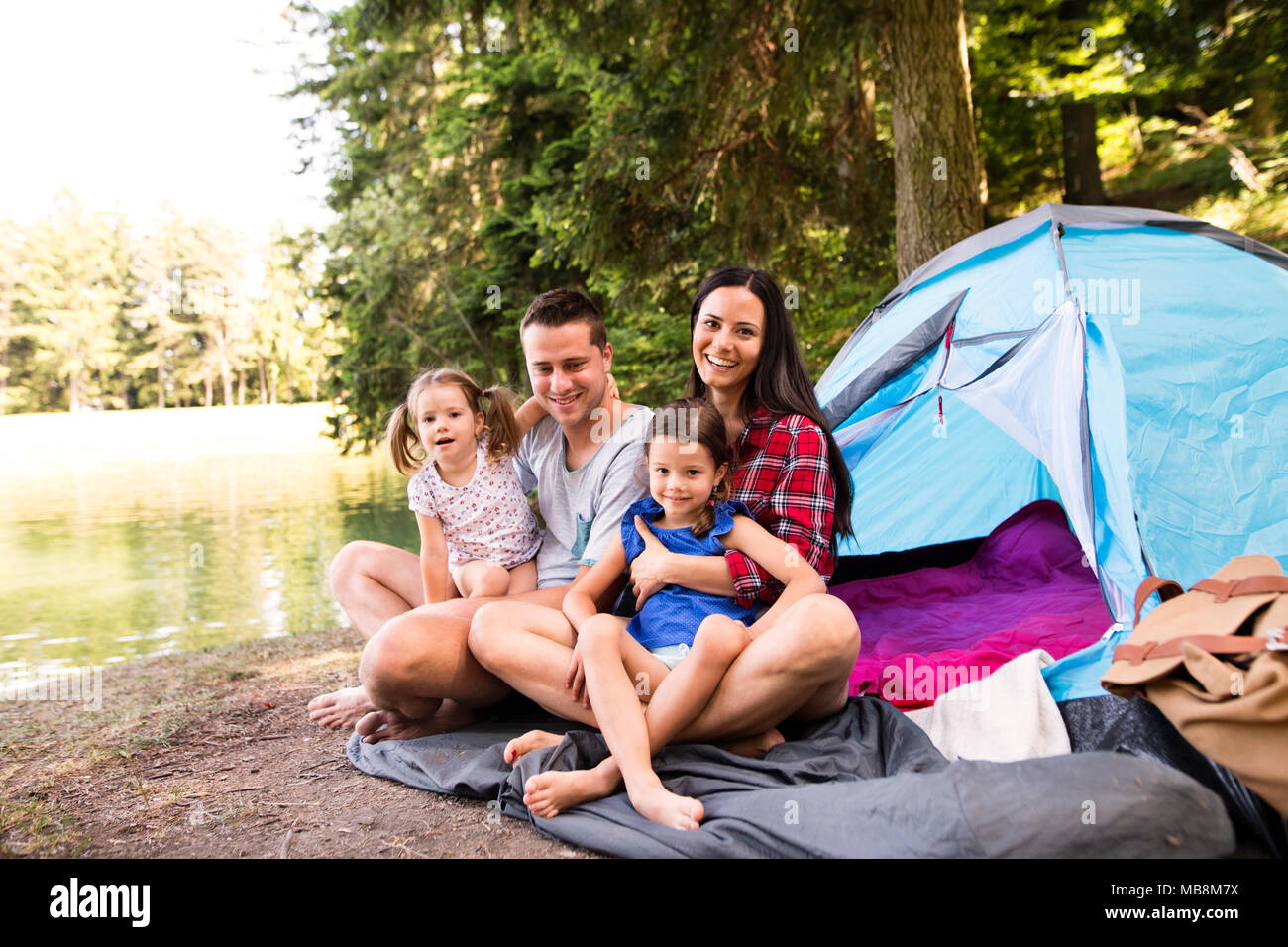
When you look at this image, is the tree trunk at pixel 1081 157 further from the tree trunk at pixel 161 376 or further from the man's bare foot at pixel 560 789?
the tree trunk at pixel 161 376

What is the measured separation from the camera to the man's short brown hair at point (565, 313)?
252 centimetres

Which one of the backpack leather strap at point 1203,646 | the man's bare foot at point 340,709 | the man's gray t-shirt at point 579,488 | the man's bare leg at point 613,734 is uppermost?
the man's gray t-shirt at point 579,488

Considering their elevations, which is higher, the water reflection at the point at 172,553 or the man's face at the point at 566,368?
the man's face at the point at 566,368

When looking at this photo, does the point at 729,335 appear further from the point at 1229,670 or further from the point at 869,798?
the point at 1229,670

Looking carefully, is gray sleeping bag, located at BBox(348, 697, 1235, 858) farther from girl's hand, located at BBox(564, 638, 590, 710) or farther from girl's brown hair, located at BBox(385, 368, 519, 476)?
girl's brown hair, located at BBox(385, 368, 519, 476)

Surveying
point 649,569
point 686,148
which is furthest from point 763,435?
point 686,148

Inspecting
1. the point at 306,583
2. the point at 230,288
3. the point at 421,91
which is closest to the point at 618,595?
the point at 306,583

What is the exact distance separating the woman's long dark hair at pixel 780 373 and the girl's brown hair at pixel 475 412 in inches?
25.8

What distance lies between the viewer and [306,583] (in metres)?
8.11

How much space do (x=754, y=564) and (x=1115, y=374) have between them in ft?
3.74

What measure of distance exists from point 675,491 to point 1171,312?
6.15 feet

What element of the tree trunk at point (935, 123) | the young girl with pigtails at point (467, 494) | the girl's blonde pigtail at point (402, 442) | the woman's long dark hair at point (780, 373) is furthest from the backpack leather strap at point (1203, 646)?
the tree trunk at point (935, 123)

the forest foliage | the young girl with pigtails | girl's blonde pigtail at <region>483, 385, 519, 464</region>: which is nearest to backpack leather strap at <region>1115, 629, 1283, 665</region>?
the young girl with pigtails

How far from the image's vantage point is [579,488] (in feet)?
8.69
